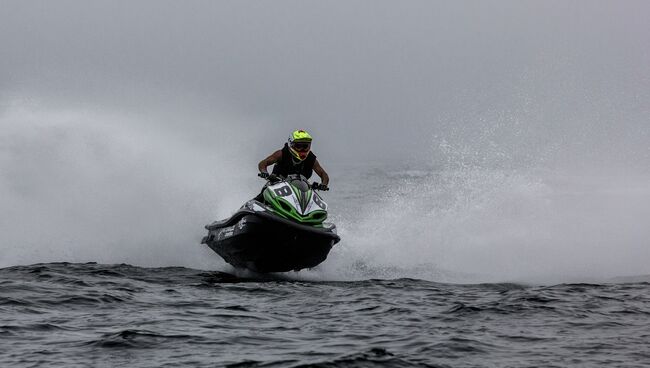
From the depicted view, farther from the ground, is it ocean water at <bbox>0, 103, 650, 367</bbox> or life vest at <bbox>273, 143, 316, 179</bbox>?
life vest at <bbox>273, 143, 316, 179</bbox>

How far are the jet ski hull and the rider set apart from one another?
1.22m

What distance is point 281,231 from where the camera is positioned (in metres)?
12.9

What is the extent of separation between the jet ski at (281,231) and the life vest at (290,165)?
50 cm

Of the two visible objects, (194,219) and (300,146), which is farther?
(194,219)

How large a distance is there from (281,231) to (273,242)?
246 millimetres

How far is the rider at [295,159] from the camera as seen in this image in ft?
46.5

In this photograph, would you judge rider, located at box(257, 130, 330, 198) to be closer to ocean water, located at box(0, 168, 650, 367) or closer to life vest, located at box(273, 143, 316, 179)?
life vest, located at box(273, 143, 316, 179)

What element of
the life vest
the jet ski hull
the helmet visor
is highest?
the helmet visor

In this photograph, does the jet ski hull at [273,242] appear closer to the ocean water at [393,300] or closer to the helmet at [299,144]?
the ocean water at [393,300]

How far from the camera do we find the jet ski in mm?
12961

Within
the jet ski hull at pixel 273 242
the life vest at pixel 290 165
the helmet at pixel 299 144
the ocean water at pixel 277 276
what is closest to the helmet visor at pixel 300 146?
the helmet at pixel 299 144

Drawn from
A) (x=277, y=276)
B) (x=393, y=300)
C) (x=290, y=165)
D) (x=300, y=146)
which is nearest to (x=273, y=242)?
(x=277, y=276)

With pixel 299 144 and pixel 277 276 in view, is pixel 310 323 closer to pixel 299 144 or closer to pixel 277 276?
pixel 277 276

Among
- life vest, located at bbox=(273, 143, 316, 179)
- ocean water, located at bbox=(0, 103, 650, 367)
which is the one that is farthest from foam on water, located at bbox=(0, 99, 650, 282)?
life vest, located at bbox=(273, 143, 316, 179)
